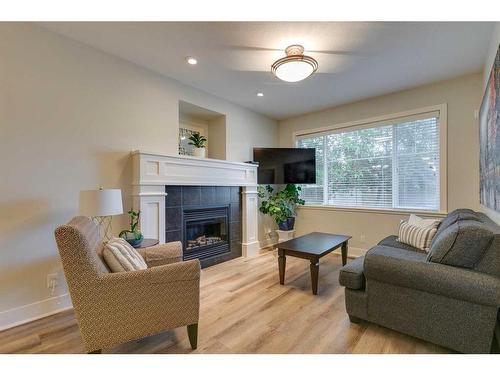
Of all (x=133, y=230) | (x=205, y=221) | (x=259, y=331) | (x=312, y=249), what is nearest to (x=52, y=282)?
(x=133, y=230)

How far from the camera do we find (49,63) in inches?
87.6

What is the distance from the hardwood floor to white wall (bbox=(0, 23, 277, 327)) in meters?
0.42

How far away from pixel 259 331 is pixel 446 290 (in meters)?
1.35

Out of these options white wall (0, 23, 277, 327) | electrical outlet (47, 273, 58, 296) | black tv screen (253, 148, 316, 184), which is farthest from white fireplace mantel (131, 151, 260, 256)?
electrical outlet (47, 273, 58, 296)

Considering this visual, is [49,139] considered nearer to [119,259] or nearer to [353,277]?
[119,259]

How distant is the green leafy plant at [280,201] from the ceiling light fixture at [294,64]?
8.05ft

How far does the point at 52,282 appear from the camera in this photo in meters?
2.22

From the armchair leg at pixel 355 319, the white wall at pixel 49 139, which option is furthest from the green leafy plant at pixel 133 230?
the armchair leg at pixel 355 319

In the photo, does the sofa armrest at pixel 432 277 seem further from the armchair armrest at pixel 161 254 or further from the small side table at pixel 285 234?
the small side table at pixel 285 234

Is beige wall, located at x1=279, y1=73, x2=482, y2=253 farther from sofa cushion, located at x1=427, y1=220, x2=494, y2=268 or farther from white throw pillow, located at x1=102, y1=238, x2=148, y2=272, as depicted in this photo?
white throw pillow, located at x1=102, y1=238, x2=148, y2=272
